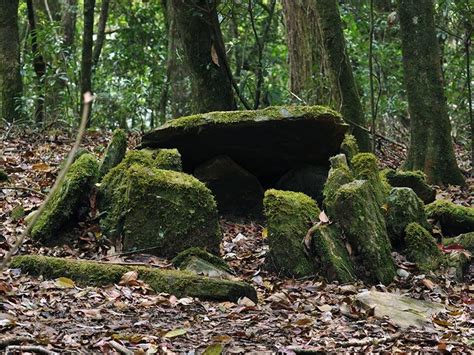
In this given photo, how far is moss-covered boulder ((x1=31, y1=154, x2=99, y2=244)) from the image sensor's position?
666cm

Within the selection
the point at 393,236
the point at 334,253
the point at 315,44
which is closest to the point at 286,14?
the point at 315,44

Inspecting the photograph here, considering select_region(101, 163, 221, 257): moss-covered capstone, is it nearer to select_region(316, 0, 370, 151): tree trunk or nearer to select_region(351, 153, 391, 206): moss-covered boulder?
select_region(351, 153, 391, 206): moss-covered boulder

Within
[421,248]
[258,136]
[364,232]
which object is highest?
[258,136]

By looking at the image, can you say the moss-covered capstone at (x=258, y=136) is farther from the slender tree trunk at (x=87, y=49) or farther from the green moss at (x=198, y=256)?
the slender tree trunk at (x=87, y=49)

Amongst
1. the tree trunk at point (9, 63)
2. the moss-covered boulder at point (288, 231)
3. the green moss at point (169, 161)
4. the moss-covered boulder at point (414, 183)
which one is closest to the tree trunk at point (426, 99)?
the moss-covered boulder at point (414, 183)

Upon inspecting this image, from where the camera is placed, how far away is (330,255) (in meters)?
6.27

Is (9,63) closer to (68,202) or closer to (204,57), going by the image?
(204,57)

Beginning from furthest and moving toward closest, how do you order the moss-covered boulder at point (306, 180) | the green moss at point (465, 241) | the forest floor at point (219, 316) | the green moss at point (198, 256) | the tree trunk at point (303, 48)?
the tree trunk at point (303, 48) → the moss-covered boulder at point (306, 180) → the green moss at point (465, 241) → the green moss at point (198, 256) → the forest floor at point (219, 316)

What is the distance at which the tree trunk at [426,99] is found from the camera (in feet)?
31.4

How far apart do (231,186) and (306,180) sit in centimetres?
86

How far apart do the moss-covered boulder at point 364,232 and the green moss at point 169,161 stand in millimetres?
1728

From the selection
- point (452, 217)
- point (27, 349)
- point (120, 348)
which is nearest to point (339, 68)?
point (452, 217)

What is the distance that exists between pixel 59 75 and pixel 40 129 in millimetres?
1148

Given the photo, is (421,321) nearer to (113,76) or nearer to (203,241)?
(203,241)
